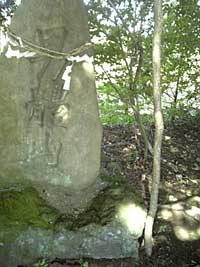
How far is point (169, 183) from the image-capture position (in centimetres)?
472

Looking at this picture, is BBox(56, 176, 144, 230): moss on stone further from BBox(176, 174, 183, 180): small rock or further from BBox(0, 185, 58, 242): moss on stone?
BBox(176, 174, 183, 180): small rock

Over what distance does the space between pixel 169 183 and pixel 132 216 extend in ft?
4.65

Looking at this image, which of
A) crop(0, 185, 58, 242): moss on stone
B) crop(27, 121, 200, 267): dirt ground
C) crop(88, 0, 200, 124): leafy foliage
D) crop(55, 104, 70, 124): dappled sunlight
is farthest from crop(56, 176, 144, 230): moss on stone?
crop(88, 0, 200, 124): leafy foliage

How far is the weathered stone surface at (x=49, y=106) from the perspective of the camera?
3420 millimetres

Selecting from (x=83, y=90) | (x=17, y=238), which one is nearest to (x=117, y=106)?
(x=83, y=90)

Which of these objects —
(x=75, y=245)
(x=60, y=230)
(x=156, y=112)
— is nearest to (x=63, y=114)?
(x=156, y=112)

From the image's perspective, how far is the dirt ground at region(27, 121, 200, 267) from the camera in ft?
10.9

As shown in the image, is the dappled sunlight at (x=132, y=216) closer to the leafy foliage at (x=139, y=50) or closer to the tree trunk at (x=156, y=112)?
the tree trunk at (x=156, y=112)

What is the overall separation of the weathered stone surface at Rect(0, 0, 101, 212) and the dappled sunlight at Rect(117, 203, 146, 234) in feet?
1.28

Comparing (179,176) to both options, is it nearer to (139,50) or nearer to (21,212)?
(139,50)

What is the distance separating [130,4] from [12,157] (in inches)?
96.5

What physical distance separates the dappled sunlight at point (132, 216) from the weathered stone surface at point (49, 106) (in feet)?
1.28

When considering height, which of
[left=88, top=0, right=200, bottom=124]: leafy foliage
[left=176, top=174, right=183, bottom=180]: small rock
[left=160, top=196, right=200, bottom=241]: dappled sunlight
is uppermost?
[left=88, top=0, right=200, bottom=124]: leafy foliage

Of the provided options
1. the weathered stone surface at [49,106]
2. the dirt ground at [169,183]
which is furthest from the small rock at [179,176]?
the weathered stone surface at [49,106]
